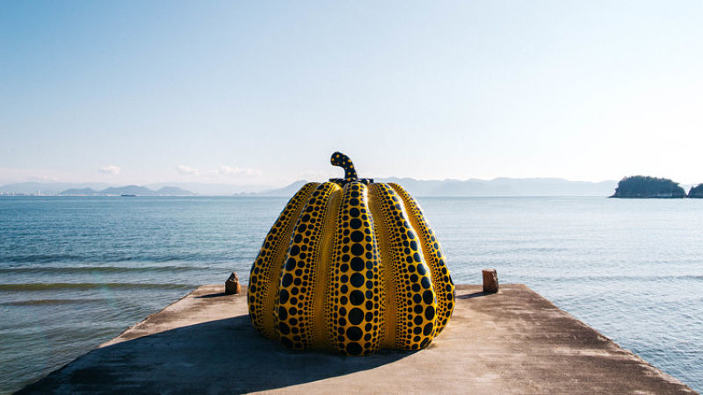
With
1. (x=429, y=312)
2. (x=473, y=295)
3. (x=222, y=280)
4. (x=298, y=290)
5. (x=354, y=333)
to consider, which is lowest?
(x=222, y=280)

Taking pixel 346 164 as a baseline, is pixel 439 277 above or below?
below

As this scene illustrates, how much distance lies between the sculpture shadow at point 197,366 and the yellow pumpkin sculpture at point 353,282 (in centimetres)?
29

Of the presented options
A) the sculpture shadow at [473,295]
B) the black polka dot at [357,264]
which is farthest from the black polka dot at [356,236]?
the sculpture shadow at [473,295]

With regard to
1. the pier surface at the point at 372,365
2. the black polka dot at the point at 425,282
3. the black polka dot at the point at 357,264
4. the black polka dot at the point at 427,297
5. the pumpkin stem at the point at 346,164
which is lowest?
the pier surface at the point at 372,365

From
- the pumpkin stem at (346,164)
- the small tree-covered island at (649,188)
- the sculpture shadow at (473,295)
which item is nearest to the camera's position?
the pumpkin stem at (346,164)

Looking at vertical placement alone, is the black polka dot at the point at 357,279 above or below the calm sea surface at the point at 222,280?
above

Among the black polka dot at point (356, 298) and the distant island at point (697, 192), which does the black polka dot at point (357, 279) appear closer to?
the black polka dot at point (356, 298)

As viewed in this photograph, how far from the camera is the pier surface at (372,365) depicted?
4.80 m

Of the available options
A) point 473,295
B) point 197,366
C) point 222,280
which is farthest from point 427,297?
point 222,280

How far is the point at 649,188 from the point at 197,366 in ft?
638

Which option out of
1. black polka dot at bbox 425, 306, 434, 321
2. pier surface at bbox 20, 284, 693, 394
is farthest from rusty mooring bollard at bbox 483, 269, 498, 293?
black polka dot at bbox 425, 306, 434, 321

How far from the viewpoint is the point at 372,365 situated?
5375mm

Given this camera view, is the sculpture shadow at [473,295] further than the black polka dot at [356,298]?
Yes

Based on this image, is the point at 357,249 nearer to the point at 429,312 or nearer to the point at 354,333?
the point at 354,333
